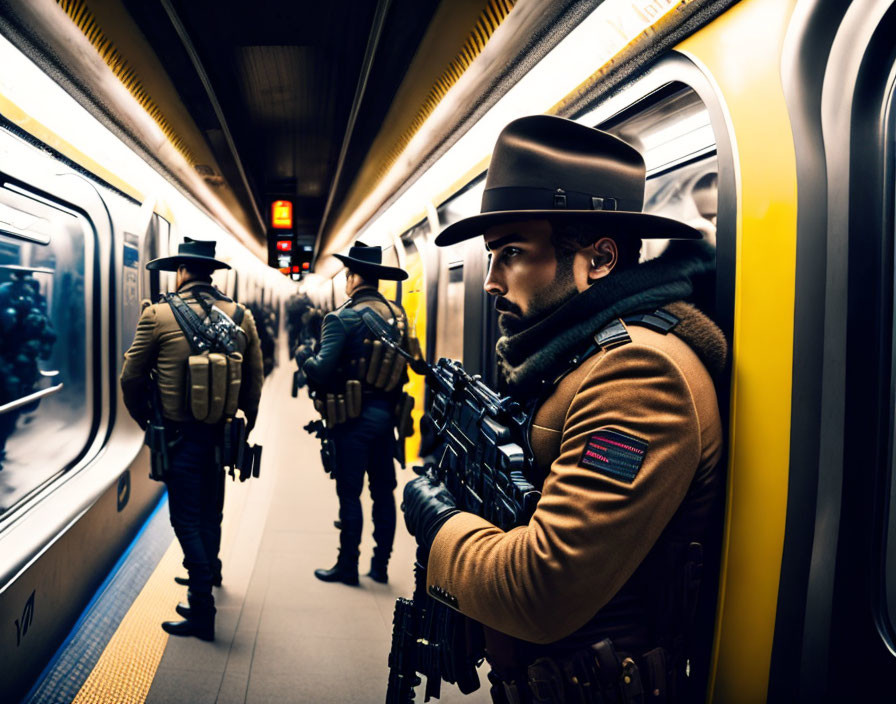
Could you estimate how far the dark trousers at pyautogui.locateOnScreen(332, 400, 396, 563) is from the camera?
3.11m

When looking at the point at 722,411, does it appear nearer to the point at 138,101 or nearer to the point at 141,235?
the point at 138,101

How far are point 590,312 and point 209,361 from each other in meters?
2.04

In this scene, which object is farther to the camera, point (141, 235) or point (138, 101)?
point (141, 235)

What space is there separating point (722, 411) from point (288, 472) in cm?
472

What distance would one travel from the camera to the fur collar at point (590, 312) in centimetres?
111

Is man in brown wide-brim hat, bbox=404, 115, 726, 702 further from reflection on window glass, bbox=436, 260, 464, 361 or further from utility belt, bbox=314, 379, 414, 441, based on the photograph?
reflection on window glass, bbox=436, 260, 464, 361

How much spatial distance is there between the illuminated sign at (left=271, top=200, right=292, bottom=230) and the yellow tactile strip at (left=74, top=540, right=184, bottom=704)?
5.65 metres

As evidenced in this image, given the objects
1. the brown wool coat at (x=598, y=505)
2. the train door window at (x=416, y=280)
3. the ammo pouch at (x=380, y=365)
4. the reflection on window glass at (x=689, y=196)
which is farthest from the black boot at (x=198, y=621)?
the train door window at (x=416, y=280)

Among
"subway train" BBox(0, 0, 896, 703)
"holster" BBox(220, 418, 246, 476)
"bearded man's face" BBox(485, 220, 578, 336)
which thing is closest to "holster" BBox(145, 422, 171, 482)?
"holster" BBox(220, 418, 246, 476)

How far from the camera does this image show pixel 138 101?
2908mm

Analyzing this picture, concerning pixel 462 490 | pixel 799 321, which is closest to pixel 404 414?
pixel 462 490

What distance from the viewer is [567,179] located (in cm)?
Result: 117

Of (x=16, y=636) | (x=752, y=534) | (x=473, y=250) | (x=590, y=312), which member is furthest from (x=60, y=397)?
(x=752, y=534)

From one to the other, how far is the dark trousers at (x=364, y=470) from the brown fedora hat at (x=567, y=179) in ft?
6.88
